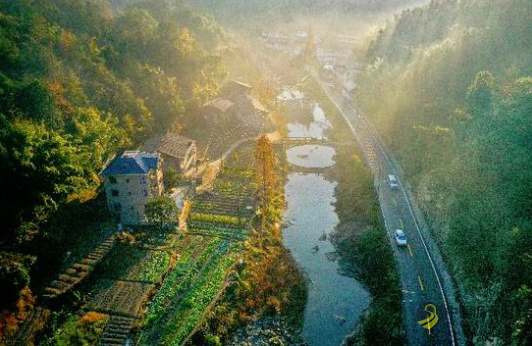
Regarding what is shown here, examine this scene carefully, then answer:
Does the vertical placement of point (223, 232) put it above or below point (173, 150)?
below

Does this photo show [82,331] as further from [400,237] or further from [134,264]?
[400,237]

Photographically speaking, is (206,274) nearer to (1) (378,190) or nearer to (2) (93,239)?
(2) (93,239)

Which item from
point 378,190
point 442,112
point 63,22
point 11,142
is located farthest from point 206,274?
point 63,22

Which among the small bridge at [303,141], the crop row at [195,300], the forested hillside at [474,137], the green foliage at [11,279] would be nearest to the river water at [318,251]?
the small bridge at [303,141]

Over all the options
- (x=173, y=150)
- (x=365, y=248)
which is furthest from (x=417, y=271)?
(x=173, y=150)

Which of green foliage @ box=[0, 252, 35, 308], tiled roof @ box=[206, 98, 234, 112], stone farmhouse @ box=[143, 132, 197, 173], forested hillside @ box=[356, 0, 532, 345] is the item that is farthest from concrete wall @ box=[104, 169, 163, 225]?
forested hillside @ box=[356, 0, 532, 345]
